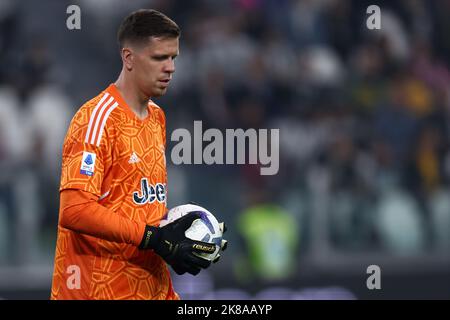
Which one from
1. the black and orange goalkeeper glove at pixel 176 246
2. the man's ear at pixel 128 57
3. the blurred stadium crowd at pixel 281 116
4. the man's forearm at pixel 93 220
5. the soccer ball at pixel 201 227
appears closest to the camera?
the man's forearm at pixel 93 220

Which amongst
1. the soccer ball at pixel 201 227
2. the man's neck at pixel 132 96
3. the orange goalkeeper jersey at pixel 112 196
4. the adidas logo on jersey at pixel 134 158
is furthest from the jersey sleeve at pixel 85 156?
the soccer ball at pixel 201 227

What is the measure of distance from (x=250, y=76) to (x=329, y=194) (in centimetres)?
190

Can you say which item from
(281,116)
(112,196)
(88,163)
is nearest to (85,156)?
(88,163)

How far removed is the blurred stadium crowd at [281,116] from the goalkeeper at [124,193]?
4.01m

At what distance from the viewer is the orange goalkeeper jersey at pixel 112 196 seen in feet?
16.4

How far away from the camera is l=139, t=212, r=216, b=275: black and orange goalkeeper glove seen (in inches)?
197

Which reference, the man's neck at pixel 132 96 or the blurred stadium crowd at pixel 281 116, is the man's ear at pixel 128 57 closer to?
the man's neck at pixel 132 96

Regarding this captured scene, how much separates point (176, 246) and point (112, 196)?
44cm

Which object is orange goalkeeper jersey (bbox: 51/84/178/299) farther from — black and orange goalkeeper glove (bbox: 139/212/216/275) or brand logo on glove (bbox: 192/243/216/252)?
brand logo on glove (bbox: 192/243/216/252)

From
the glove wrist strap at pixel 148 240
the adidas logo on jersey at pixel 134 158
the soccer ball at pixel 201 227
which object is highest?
the adidas logo on jersey at pixel 134 158

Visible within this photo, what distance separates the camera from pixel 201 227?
17.3 feet

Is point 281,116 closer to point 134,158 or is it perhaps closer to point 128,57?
point 128,57

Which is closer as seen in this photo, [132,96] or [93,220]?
[93,220]

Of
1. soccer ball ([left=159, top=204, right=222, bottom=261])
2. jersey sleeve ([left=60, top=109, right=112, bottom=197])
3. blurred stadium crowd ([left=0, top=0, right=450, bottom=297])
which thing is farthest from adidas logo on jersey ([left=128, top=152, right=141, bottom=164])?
blurred stadium crowd ([left=0, top=0, right=450, bottom=297])
